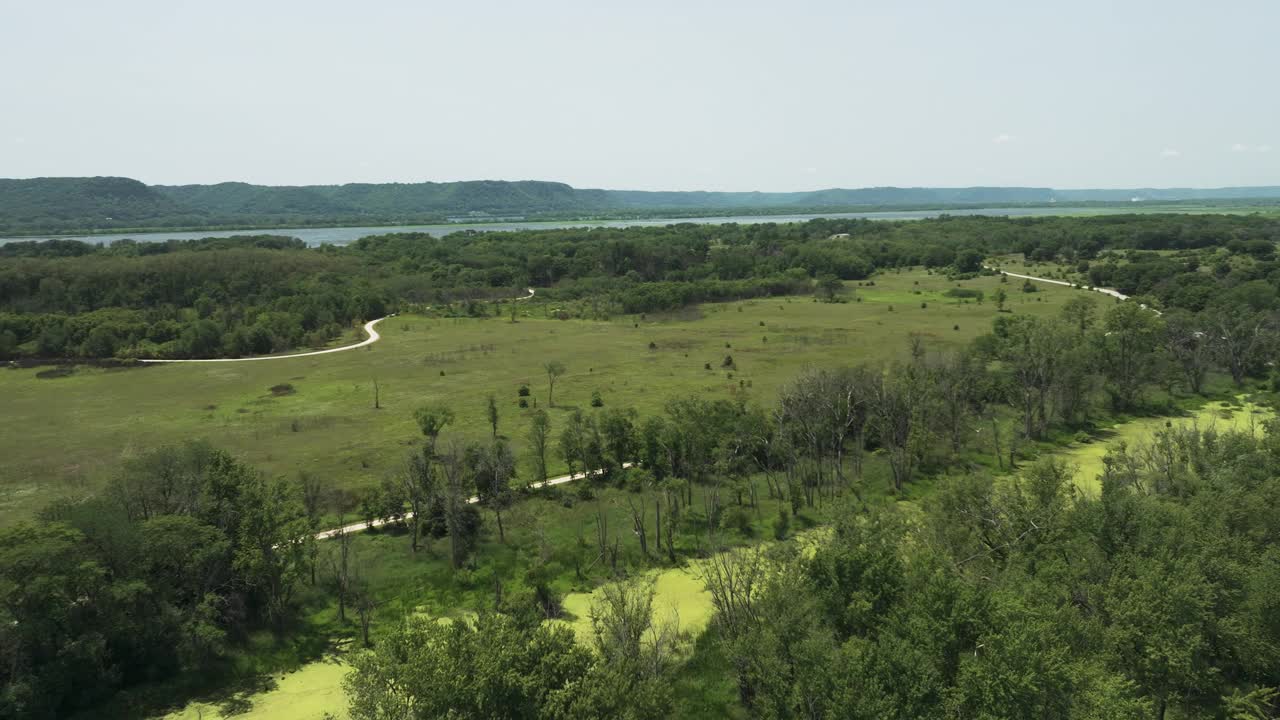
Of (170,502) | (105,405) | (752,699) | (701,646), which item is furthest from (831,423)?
(105,405)

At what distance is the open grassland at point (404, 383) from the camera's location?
199ft

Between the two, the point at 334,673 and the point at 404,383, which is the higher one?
the point at 404,383

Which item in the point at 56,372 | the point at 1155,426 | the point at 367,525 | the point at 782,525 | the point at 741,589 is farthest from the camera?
the point at 56,372

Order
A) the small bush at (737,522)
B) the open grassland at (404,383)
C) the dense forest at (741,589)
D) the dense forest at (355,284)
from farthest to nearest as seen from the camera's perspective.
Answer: the dense forest at (355,284), the open grassland at (404,383), the small bush at (737,522), the dense forest at (741,589)

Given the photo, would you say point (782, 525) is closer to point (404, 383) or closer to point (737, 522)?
point (737, 522)

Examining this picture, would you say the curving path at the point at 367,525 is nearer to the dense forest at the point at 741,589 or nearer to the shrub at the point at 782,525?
the dense forest at the point at 741,589

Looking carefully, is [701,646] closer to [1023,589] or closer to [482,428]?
[1023,589]

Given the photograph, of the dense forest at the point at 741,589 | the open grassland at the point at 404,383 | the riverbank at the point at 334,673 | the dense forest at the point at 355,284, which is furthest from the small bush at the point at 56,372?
the riverbank at the point at 334,673

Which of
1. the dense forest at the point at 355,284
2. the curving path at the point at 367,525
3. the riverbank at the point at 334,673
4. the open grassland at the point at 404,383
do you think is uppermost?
the dense forest at the point at 355,284

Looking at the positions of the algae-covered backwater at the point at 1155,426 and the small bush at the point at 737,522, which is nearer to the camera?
the small bush at the point at 737,522

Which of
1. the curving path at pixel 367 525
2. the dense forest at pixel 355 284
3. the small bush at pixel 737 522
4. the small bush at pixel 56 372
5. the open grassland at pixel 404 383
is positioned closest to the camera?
the curving path at pixel 367 525

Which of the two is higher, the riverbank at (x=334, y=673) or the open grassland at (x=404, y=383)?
the open grassland at (x=404, y=383)

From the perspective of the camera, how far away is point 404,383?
86.4 meters

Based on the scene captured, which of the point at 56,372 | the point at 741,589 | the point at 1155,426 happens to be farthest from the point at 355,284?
the point at 1155,426
